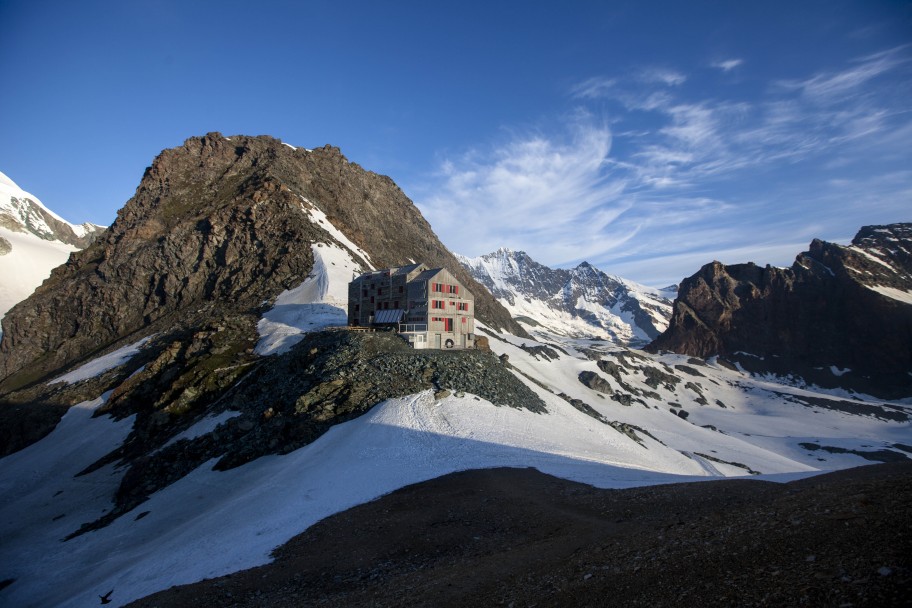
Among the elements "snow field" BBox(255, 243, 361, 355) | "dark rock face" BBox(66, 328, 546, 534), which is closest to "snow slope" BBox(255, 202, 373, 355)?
"snow field" BBox(255, 243, 361, 355)

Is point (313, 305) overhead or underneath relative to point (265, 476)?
overhead

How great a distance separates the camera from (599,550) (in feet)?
42.8

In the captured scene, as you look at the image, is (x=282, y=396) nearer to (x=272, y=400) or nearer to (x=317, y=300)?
(x=272, y=400)

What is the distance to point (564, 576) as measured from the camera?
1180 cm

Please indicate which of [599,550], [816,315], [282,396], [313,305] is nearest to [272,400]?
[282,396]

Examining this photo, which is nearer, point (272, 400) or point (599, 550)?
point (599, 550)

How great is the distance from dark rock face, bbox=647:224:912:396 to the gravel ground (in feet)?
580

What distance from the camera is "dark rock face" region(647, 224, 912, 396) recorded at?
153000 mm

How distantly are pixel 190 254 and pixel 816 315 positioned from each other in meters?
211

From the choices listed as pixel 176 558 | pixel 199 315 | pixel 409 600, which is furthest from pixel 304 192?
pixel 409 600

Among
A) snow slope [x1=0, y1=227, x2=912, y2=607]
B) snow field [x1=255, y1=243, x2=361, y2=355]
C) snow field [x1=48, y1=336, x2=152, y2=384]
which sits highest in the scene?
snow field [x1=255, y1=243, x2=361, y2=355]

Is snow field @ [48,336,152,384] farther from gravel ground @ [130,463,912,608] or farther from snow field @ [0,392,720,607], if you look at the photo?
gravel ground @ [130,463,912,608]

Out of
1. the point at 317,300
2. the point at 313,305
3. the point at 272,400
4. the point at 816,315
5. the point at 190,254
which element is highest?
the point at 190,254

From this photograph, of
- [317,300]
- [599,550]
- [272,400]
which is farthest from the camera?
[317,300]
